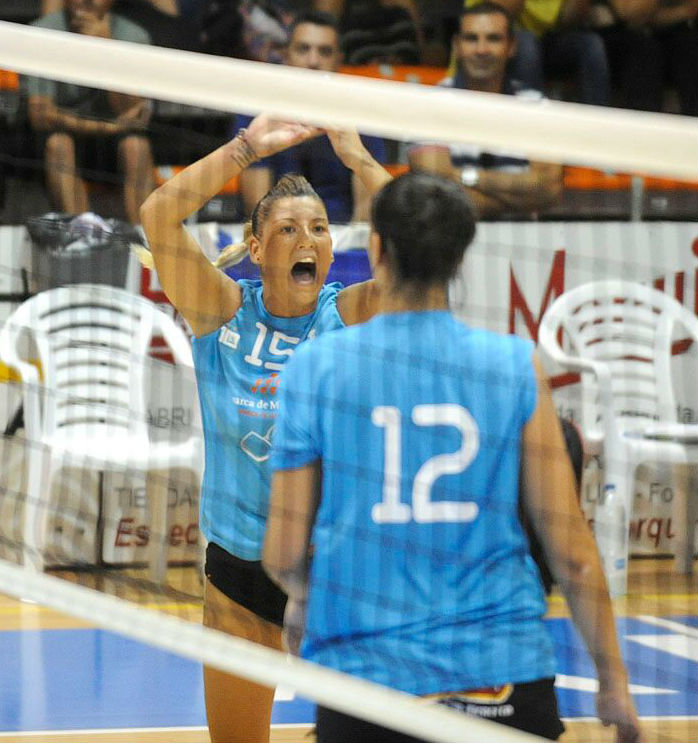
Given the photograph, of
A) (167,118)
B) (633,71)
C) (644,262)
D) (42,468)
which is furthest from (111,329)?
(633,71)

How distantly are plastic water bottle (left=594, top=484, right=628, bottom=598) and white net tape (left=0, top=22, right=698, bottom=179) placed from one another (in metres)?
3.12

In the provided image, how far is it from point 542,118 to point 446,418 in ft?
1.83

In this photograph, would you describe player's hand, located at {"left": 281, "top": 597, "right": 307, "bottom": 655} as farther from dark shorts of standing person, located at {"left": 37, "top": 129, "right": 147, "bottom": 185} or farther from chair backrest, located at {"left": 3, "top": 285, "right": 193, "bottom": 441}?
dark shorts of standing person, located at {"left": 37, "top": 129, "right": 147, "bottom": 185}

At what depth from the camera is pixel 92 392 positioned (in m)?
5.79

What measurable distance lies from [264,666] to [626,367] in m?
3.92

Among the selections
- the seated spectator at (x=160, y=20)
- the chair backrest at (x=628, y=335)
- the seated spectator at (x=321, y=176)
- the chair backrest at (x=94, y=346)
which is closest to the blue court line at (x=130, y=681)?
the chair backrest at (x=94, y=346)

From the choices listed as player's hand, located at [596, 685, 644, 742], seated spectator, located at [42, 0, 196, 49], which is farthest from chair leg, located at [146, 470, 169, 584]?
player's hand, located at [596, 685, 644, 742]

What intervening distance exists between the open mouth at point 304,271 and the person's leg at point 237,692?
0.82 meters

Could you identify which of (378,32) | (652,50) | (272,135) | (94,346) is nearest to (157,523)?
(94,346)

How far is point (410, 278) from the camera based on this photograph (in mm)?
2203

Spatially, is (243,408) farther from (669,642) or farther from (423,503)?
(669,642)

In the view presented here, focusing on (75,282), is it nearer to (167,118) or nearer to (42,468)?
(42,468)

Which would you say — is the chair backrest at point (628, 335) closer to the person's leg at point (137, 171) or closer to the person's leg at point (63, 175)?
the person's leg at point (137, 171)

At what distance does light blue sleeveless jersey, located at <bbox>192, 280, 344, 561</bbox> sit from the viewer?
3.20 meters
